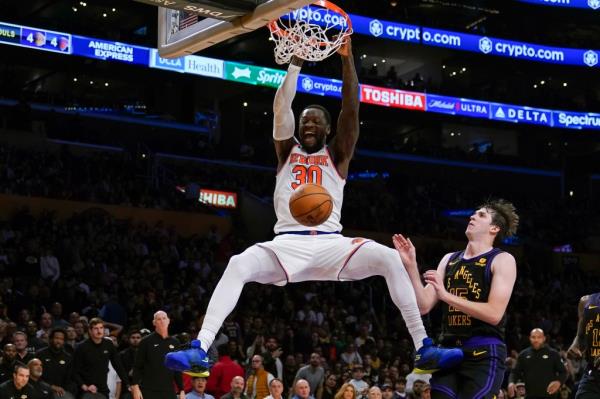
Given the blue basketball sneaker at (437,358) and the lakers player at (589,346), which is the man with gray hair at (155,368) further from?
the blue basketball sneaker at (437,358)

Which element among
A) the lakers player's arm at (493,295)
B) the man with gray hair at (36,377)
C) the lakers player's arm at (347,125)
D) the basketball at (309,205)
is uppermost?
the lakers player's arm at (347,125)

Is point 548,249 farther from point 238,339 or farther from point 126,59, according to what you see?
point 238,339

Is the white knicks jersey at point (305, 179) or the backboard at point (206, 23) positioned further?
the backboard at point (206, 23)

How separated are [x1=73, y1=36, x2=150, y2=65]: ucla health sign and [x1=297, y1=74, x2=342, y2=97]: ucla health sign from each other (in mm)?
5513

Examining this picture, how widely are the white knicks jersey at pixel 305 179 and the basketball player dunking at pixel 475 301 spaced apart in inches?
25.6

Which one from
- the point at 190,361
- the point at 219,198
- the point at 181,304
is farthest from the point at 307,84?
the point at 190,361

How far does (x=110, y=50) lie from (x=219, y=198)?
5601 mm

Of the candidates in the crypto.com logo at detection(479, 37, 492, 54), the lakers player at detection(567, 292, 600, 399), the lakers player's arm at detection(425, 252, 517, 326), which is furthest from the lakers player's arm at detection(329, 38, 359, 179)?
the crypto.com logo at detection(479, 37, 492, 54)

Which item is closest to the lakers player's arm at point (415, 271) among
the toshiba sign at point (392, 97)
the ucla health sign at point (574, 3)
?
the toshiba sign at point (392, 97)

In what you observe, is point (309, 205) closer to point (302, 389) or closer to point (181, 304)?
point (302, 389)

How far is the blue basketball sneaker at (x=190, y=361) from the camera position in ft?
20.4

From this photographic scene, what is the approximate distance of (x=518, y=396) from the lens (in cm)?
1525

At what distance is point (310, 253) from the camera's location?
6.78m

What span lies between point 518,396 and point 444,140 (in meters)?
27.6
